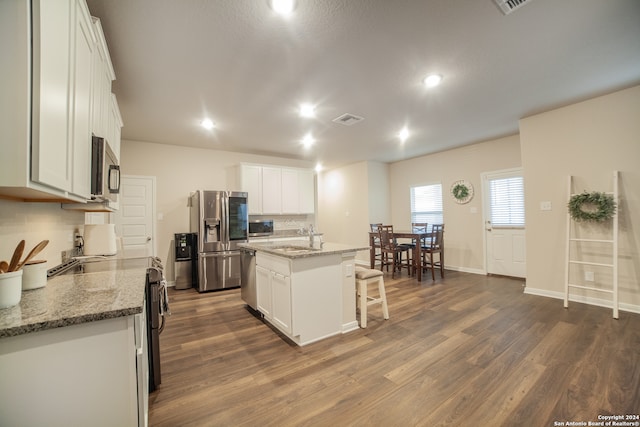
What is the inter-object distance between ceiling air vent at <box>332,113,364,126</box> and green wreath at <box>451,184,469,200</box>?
3001 millimetres

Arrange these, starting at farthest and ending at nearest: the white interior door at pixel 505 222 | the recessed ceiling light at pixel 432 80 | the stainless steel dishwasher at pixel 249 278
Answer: the white interior door at pixel 505 222
the stainless steel dishwasher at pixel 249 278
the recessed ceiling light at pixel 432 80

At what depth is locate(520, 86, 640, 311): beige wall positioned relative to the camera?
3.11 m

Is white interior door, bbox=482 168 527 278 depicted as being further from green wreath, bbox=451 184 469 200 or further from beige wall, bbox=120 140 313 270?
beige wall, bbox=120 140 313 270

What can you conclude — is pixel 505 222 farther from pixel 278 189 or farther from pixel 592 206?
pixel 278 189

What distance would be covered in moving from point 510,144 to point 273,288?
502 centimetres

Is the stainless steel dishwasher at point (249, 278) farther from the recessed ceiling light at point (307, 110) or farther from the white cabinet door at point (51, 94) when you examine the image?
the white cabinet door at point (51, 94)

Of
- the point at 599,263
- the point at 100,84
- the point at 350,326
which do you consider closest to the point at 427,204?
the point at 599,263

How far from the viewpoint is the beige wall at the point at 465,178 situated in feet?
16.4

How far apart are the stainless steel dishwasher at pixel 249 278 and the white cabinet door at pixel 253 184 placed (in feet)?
5.87

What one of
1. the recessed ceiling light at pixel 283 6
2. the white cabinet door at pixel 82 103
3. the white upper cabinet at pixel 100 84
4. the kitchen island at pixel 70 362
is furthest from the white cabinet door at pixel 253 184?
the kitchen island at pixel 70 362

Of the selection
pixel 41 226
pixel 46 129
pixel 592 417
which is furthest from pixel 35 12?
pixel 592 417

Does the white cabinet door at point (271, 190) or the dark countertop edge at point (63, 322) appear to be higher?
the white cabinet door at point (271, 190)

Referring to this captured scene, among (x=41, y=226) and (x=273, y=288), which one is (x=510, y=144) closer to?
(x=273, y=288)

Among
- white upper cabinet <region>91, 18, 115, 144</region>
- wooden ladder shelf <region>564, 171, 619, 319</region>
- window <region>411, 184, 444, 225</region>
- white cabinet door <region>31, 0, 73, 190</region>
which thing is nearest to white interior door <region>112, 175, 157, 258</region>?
white upper cabinet <region>91, 18, 115, 144</region>
